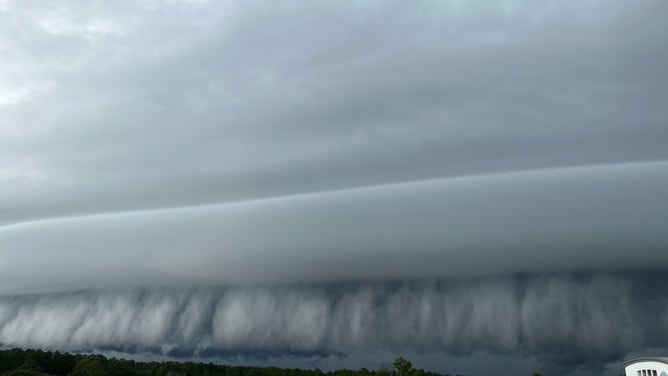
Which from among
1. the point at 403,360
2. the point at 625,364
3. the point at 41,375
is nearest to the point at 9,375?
the point at 41,375

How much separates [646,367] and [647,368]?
0.42m

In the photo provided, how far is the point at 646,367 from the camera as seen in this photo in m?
179

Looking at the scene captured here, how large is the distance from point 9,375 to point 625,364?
180 m

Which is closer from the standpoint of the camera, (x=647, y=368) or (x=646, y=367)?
(x=647, y=368)

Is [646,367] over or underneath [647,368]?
over

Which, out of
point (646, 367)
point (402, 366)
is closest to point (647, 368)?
point (646, 367)

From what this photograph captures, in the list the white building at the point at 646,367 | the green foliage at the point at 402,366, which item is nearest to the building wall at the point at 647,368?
the white building at the point at 646,367

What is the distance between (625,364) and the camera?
190 metres

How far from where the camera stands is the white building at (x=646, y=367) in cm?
17212

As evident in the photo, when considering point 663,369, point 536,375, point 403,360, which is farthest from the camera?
point 403,360

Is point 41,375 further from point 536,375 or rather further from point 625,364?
point 625,364

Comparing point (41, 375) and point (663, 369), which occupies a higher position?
point (663, 369)

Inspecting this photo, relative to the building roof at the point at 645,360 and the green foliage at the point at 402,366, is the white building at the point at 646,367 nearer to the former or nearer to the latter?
the building roof at the point at 645,360

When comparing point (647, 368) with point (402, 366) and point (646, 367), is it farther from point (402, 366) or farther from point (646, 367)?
point (402, 366)
